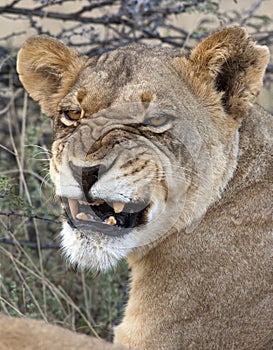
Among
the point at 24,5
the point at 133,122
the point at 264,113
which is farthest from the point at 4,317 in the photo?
the point at 24,5

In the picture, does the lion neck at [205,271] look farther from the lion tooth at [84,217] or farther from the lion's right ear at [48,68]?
the lion's right ear at [48,68]

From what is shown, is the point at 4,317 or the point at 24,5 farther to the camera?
the point at 24,5

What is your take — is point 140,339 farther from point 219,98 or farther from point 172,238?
point 219,98

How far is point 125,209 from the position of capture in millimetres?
2818

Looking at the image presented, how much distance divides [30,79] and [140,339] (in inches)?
44.8

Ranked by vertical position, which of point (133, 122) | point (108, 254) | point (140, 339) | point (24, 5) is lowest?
point (24, 5)

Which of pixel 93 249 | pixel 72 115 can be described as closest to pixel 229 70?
pixel 72 115

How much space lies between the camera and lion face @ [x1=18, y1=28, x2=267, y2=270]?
2.77 metres

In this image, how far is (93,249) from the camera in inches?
113

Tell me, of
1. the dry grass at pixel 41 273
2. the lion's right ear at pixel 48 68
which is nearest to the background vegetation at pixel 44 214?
the dry grass at pixel 41 273

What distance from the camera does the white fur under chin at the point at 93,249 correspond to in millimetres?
2865

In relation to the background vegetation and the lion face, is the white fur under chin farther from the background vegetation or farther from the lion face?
the background vegetation

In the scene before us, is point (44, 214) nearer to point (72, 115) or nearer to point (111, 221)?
point (72, 115)

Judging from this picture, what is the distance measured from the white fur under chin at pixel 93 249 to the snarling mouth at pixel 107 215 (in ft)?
0.12
